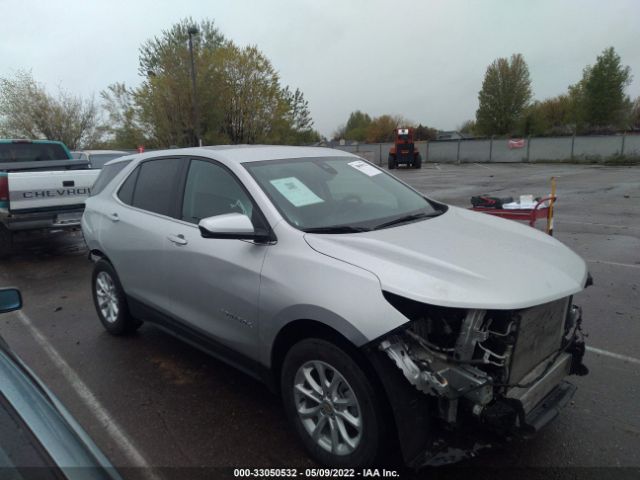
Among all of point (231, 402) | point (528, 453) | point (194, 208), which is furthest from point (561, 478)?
point (194, 208)

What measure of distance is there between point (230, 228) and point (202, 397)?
141cm

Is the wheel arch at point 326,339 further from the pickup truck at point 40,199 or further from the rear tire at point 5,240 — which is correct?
the rear tire at point 5,240

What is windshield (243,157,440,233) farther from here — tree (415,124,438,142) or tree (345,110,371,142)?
tree (345,110,371,142)

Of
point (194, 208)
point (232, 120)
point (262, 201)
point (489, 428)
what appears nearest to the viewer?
point (489, 428)

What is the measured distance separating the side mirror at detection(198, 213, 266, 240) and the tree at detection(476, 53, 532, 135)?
202 ft

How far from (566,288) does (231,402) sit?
229cm

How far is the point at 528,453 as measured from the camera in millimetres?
2705

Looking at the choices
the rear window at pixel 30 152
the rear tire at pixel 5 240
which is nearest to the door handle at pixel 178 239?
the rear tire at pixel 5 240

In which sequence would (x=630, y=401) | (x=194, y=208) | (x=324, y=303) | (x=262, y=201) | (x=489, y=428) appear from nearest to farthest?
1. (x=489, y=428)
2. (x=324, y=303)
3. (x=262, y=201)
4. (x=630, y=401)
5. (x=194, y=208)

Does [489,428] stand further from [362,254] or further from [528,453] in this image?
[362,254]

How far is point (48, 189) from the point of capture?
288 inches

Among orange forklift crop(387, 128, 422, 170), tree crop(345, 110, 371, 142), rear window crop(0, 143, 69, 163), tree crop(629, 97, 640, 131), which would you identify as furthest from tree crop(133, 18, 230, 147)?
tree crop(345, 110, 371, 142)

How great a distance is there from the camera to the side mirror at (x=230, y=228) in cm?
273

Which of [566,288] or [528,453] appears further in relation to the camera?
[528,453]
